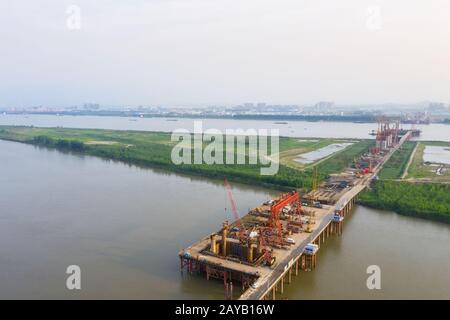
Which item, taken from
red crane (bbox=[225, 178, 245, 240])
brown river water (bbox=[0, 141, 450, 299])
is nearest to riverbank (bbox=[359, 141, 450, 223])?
brown river water (bbox=[0, 141, 450, 299])

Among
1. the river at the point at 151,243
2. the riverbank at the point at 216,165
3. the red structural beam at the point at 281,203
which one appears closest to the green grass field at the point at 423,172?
the riverbank at the point at 216,165

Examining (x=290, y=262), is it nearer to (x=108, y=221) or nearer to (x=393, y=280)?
(x=393, y=280)

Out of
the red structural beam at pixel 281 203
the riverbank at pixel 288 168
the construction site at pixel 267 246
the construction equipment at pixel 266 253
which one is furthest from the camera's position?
the riverbank at pixel 288 168

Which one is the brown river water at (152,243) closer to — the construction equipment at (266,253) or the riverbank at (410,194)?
the riverbank at (410,194)

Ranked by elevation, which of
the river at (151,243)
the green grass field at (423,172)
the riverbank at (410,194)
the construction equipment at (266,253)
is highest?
the green grass field at (423,172)

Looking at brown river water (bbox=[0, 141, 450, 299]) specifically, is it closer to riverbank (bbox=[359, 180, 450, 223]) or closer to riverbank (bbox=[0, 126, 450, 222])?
riverbank (bbox=[359, 180, 450, 223])

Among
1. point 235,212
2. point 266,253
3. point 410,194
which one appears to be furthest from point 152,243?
point 410,194

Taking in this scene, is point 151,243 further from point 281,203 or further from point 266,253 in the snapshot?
point 281,203
